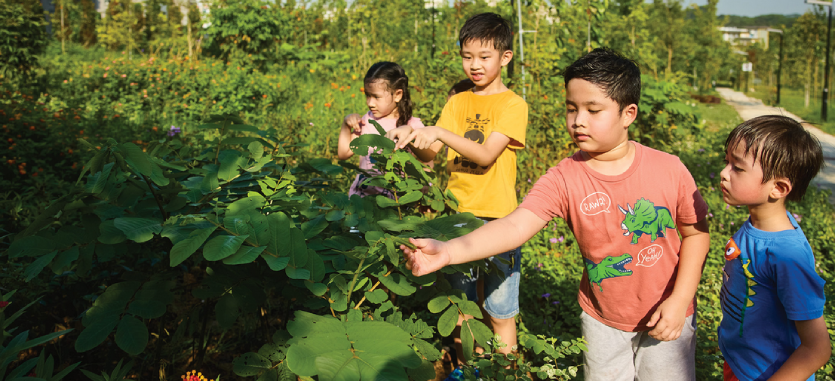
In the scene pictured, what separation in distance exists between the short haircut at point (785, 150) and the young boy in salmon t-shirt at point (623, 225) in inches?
8.6

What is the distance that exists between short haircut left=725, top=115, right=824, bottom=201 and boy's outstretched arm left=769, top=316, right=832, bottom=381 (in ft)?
1.18

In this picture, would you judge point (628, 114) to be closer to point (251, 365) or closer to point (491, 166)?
point (491, 166)

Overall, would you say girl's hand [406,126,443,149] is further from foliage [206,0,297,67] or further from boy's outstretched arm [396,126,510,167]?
foliage [206,0,297,67]

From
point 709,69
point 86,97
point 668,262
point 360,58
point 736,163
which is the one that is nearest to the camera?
point 736,163

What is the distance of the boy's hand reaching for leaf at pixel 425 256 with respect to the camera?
1310 mm

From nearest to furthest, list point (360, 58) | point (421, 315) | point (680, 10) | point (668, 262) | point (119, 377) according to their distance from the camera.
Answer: point (119, 377), point (668, 262), point (421, 315), point (360, 58), point (680, 10)

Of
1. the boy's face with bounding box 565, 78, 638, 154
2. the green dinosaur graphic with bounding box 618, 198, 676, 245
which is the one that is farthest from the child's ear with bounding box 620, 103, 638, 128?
the green dinosaur graphic with bounding box 618, 198, 676, 245

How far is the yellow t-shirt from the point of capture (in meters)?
2.20

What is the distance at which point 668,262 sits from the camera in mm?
1647

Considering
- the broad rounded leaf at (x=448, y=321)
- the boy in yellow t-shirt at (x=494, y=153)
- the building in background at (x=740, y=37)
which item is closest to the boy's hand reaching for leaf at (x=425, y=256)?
the broad rounded leaf at (x=448, y=321)

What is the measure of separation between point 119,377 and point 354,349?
72cm

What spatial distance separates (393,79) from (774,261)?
1.75 m

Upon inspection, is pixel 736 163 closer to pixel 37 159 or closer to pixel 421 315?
pixel 421 315

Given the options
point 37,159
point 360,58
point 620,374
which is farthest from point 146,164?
point 360,58
